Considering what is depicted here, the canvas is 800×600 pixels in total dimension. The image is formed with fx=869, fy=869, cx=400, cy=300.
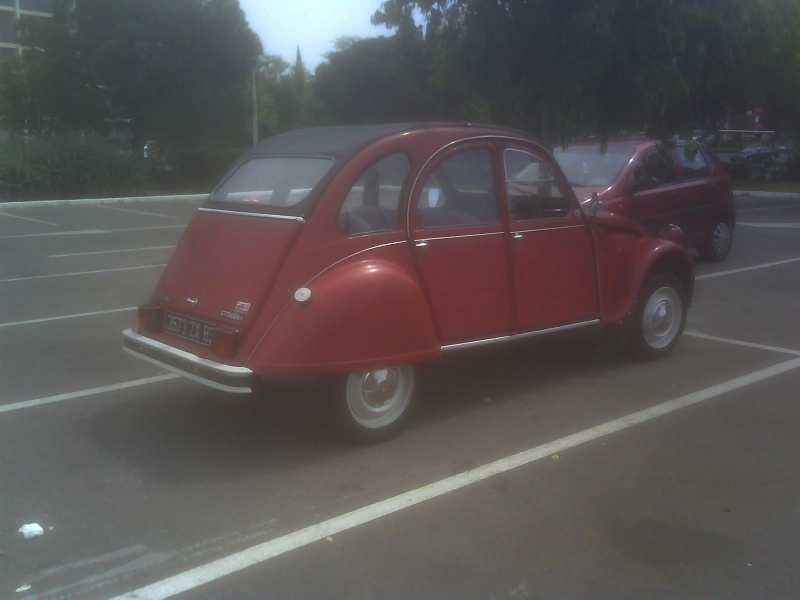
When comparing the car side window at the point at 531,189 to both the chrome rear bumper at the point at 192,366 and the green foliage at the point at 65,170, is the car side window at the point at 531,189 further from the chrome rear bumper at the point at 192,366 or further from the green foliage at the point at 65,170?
the green foliage at the point at 65,170

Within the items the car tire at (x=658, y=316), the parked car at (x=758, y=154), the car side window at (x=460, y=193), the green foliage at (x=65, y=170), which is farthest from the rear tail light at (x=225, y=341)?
the parked car at (x=758, y=154)

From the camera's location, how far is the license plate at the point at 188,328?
5.15 m

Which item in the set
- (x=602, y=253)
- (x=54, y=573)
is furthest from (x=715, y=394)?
(x=54, y=573)

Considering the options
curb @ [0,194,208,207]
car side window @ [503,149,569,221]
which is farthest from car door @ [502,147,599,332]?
curb @ [0,194,208,207]

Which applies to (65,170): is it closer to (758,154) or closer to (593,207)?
(593,207)

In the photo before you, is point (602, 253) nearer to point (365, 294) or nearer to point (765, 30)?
point (365, 294)

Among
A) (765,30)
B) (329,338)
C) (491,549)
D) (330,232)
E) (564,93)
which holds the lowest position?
(491,549)

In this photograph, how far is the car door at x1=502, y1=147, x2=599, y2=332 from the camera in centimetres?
607

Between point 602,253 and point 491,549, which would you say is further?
point 602,253

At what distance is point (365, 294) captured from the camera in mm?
5062

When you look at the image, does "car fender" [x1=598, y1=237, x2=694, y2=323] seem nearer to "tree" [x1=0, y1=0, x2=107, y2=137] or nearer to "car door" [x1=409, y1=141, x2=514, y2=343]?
"car door" [x1=409, y1=141, x2=514, y2=343]

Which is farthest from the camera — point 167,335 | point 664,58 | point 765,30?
point 765,30

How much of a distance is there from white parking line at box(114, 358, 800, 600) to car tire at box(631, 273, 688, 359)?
2.61 ft

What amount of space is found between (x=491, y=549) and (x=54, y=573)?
197 centimetres
